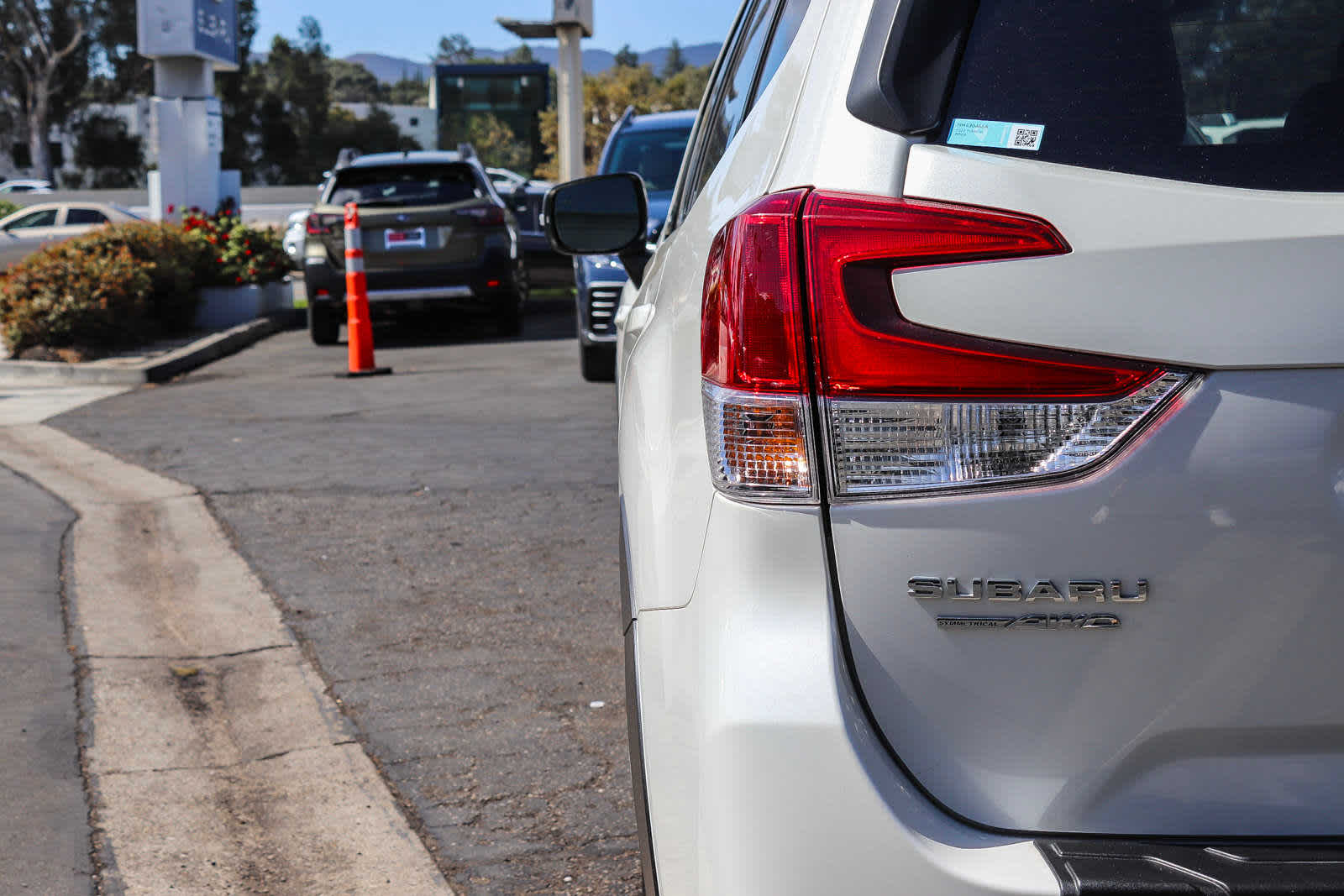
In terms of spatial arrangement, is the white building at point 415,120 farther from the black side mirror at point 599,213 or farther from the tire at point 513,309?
the black side mirror at point 599,213

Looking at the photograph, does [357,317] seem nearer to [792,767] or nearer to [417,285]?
[417,285]

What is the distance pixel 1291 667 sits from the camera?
1.48 meters

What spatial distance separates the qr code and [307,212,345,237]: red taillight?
1222 centimetres

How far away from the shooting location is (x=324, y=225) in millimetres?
13227

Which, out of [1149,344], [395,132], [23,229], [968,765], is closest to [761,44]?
[1149,344]

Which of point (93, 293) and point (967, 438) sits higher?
point (967, 438)

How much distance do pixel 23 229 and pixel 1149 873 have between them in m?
26.4

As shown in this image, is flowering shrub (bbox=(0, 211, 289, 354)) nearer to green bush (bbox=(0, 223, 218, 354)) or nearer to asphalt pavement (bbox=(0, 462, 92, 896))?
green bush (bbox=(0, 223, 218, 354))

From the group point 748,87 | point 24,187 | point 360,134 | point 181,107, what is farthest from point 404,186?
point 360,134

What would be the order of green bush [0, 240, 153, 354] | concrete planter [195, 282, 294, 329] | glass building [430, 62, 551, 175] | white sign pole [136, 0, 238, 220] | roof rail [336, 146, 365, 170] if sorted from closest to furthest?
1. green bush [0, 240, 153, 354]
2. roof rail [336, 146, 365, 170]
3. concrete planter [195, 282, 294, 329]
4. white sign pole [136, 0, 238, 220]
5. glass building [430, 62, 551, 175]

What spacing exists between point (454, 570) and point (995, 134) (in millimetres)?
4021

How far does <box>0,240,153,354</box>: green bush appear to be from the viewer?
12.4m

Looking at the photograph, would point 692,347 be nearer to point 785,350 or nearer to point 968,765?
point 785,350

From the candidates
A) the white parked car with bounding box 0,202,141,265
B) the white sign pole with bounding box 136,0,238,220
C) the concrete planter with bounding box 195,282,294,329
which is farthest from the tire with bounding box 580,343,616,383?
the white parked car with bounding box 0,202,141,265
